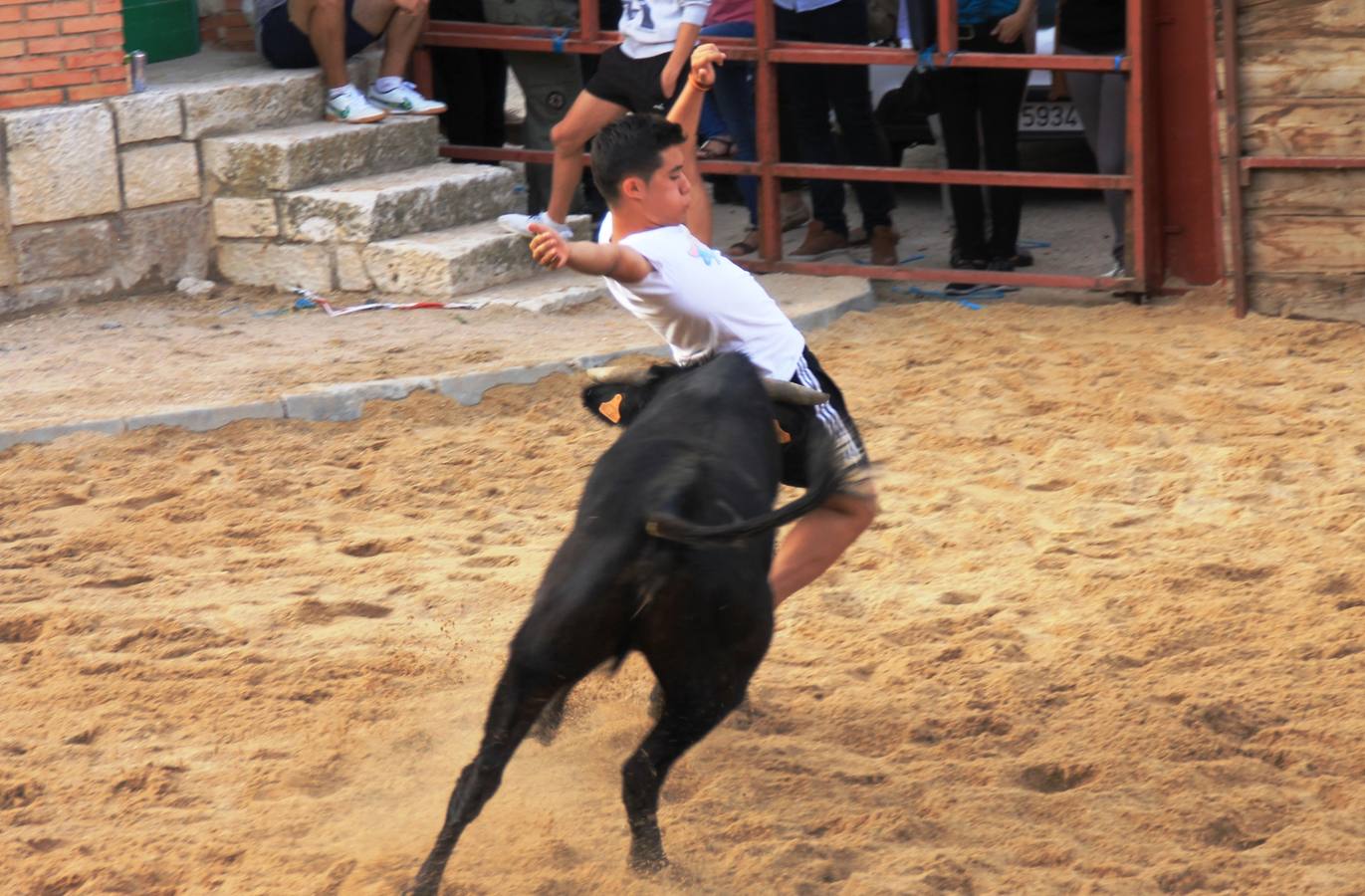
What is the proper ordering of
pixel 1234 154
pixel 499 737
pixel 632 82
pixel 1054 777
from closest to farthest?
1. pixel 499 737
2. pixel 1054 777
3. pixel 1234 154
4. pixel 632 82

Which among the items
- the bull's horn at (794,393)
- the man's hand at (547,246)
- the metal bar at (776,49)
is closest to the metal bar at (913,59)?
the metal bar at (776,49)

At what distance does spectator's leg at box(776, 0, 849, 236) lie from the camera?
26.7ft

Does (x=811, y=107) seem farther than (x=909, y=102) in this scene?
No

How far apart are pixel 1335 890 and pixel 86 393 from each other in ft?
16.1

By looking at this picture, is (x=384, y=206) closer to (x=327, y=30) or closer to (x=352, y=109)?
(x=352, y=109)

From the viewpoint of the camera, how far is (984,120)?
802 centimetres

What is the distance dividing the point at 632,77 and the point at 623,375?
4231 mm

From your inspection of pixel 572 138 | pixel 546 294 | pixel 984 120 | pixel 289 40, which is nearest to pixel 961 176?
pixel 984 120

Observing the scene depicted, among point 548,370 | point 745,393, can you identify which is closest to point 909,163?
point 548,370

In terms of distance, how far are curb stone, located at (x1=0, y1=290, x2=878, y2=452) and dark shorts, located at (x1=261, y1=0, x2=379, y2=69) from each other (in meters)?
2.65

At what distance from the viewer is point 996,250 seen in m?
8.30

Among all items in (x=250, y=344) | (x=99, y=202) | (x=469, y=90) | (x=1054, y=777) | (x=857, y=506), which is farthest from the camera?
(x=469, y=90)

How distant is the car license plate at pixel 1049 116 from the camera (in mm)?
9039

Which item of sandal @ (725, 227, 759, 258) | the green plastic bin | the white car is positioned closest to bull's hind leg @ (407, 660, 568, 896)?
sandal @ (725, 227, 759, 258)
